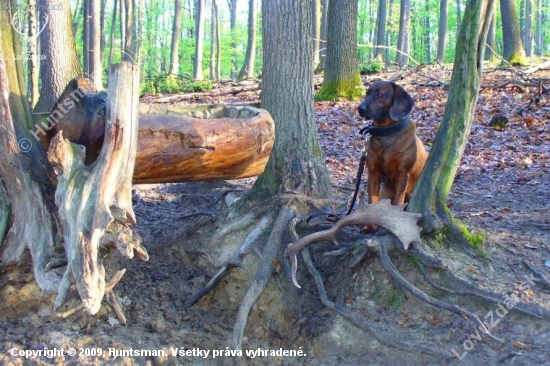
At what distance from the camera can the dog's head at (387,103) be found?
4.71 metres

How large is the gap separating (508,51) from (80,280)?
15.3 metres

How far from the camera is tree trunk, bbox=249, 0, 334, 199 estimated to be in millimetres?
5418

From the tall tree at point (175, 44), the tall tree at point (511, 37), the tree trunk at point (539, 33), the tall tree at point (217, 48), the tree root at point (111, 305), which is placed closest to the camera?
the tree root at point (111, 305)

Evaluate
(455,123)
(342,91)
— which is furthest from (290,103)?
(342,91)

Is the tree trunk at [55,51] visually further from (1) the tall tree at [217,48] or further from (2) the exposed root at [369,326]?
(1) the tall tree at [217,48]

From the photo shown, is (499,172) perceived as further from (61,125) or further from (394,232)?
(61,125)

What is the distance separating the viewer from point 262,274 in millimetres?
4551

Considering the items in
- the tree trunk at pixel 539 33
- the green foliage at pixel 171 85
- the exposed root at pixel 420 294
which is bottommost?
the exposed root at pixel 420 294

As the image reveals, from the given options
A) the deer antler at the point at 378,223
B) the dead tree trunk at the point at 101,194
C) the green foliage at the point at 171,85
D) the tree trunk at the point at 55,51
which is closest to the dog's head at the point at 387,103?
the deer antler at the point at 378,223

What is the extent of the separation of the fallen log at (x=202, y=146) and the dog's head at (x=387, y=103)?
3.12 feet

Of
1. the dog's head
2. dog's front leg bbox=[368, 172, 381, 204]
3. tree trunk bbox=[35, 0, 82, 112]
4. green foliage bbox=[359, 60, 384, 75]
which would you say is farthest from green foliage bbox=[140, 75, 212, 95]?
the dog's head

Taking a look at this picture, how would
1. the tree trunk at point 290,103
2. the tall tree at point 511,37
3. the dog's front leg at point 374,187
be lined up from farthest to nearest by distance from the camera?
1. the tall tree at point 511,37
2. the tree trunk at point 290,103
3. the dog's front leg at point 374,187

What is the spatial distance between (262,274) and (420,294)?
50.5 inches

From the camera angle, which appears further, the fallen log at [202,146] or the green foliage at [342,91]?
the green foliage at [342,91]
